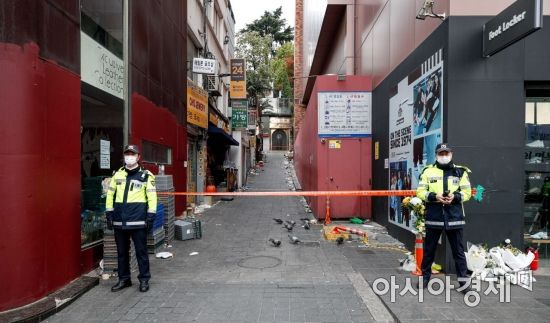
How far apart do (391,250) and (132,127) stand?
5714 millimetres

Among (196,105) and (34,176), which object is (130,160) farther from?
(196,105)

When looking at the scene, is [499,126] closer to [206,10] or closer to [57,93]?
[57,93]

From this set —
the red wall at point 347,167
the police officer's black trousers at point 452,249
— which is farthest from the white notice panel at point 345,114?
the police officer's black trousers at point 452,249

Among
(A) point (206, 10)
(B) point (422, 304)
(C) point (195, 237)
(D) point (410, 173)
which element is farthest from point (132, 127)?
(A) point (206, 10)

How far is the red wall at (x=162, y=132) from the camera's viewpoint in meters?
8.80

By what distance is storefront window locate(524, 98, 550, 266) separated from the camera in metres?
6.72

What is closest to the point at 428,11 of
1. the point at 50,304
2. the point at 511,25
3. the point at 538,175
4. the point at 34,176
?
the point at 511,25

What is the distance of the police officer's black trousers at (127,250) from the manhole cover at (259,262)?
1.85 metres

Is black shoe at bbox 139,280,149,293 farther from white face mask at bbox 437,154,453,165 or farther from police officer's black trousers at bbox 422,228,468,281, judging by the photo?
white face mask at bbox 437,154,453,165

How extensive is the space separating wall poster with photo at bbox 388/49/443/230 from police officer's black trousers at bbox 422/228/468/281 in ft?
5.38

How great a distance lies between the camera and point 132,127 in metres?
8.48

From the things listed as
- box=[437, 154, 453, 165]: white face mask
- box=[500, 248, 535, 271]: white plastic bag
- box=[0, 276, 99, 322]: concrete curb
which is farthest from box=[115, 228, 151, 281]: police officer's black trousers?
box=[500, 248, 535, 271]: white plastic bag

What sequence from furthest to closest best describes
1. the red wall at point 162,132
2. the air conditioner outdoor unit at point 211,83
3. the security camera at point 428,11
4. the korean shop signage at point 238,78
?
the korean shop signage at point 238,78
the air conditioner outdoor unit at point 211,83
the red wall at point 162,132
the security camera at point 428,11

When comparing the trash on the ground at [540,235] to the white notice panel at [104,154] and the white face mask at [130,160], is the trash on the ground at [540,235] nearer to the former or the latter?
the white face mask at [130,160]
